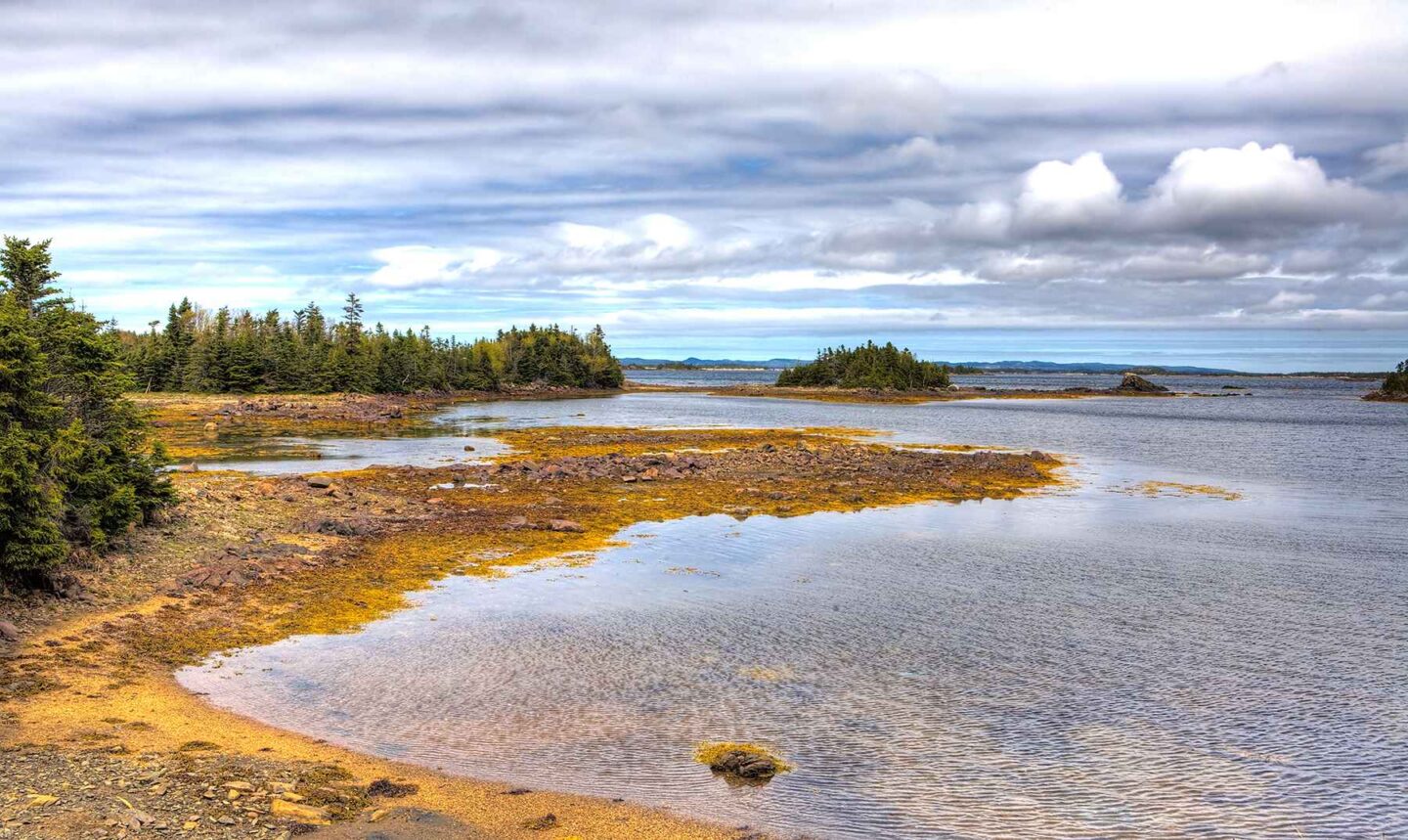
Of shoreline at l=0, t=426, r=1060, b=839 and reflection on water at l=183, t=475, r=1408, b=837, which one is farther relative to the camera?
reflection on water at l=183, t=475, r=1408, b=837

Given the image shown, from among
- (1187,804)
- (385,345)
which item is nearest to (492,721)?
(1187,804)

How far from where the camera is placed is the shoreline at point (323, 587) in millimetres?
11219

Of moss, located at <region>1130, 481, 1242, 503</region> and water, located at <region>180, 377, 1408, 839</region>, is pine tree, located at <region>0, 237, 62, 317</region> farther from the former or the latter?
moss, located at <region>1130, 481, 1242, 503</region>

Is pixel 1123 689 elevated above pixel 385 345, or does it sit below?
below

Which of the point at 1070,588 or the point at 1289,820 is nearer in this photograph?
the point at 1289,820

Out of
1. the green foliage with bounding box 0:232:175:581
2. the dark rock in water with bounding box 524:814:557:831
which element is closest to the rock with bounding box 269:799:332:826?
the dark rock in water with bounding box 524:814:557:831

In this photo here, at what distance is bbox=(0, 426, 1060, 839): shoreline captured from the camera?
11219 millimetres

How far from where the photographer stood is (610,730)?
14.1 m

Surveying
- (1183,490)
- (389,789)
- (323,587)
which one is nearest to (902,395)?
(1183,490)

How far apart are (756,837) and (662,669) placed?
21.3ft

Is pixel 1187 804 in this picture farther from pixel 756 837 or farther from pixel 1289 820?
pixel 756 837

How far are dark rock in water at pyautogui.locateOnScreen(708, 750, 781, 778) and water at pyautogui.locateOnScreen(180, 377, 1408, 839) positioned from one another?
1.24ft

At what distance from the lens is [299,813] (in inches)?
427

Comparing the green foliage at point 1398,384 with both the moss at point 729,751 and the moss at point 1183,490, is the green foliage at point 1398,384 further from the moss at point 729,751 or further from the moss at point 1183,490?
the moss at point 729,751
